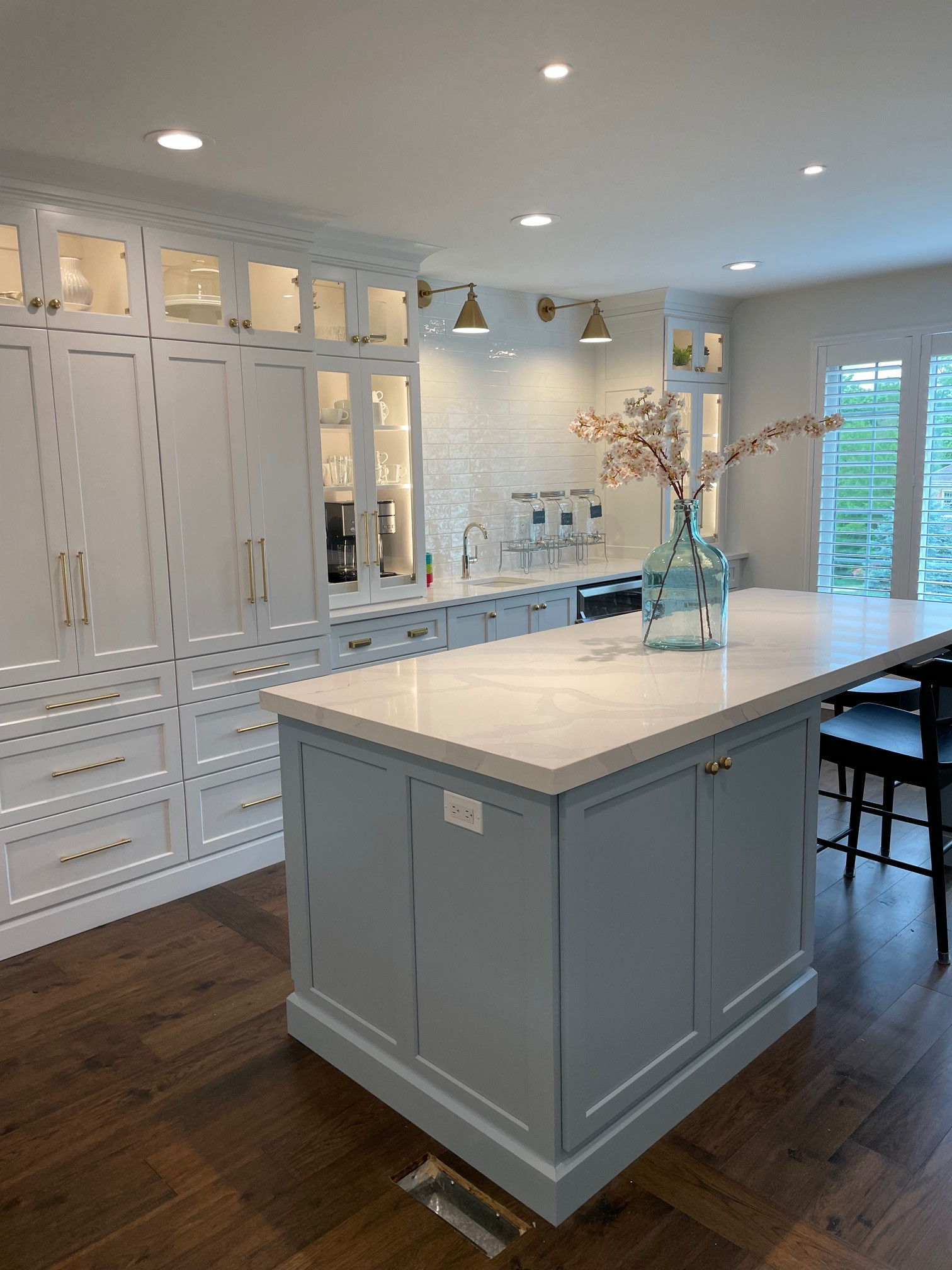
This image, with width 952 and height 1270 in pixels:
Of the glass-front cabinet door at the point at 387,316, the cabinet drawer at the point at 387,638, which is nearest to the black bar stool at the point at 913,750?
the cabinet drawer at the point at 387,638

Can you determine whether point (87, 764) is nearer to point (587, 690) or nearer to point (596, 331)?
point (587, 690)

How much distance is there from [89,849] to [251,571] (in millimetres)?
1147

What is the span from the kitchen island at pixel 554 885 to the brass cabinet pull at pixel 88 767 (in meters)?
1.14

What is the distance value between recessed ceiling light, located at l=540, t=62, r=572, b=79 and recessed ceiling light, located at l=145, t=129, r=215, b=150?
1015mm

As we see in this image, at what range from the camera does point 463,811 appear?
6.28 ft

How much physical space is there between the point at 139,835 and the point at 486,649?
1511mm

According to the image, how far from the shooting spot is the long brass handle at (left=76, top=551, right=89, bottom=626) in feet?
10.1

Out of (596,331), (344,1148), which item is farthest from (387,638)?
(344,1148)

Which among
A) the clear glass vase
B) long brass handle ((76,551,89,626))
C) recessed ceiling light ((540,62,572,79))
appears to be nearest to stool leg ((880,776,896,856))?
the clear glass vase

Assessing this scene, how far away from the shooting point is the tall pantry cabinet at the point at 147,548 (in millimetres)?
2963

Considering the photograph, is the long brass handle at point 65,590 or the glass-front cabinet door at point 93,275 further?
the long brass handle at point 65,590

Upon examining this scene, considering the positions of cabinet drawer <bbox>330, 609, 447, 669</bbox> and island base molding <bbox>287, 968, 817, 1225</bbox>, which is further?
cabinet drawer <bbox>330, 609, 447, 669</bbox>

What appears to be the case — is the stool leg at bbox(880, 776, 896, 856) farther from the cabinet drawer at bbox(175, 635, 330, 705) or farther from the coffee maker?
the coffee maker

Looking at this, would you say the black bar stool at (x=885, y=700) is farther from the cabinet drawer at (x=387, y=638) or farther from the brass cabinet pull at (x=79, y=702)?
the brass cabinet pull at (x=79, y=702)
